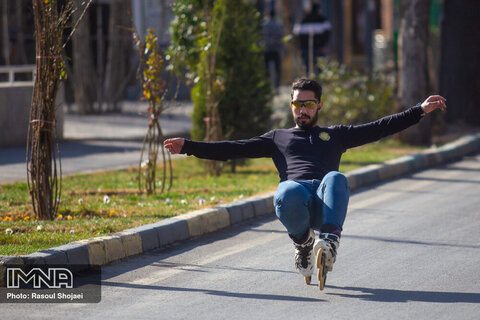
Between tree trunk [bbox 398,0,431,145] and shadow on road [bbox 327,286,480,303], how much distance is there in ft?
30.3

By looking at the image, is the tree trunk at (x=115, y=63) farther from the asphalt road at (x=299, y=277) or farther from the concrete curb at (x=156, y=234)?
the asphalt road at (x=299, y=277)

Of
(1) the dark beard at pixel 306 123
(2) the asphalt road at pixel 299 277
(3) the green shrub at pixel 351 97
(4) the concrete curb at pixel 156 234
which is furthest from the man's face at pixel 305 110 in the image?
(3) the green shrub at pixel 351 97

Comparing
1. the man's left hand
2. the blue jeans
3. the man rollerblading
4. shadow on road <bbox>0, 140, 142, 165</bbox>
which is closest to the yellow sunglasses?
the man rollerblading

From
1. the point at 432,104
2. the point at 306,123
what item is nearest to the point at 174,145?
the point at 306,123

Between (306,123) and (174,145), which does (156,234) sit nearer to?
(174,145)

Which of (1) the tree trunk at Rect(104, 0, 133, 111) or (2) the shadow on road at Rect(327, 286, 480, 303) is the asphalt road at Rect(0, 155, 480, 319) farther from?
(1) the tree trunk at Rect(104, 0, 133, 111)

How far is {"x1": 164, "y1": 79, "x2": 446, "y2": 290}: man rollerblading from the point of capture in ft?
18.9

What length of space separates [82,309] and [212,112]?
20.0ft

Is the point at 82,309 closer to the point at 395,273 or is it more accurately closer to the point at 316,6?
the point at 395,273

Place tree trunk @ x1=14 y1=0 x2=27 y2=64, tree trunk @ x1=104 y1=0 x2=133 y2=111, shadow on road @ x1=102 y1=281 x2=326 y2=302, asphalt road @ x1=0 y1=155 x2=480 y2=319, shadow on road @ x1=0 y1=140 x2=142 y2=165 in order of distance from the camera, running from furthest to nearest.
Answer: tree trunk @ x1=104 y1=0 x2=133 y2=111, tree trunk @ x1=14 y1=0 x2=27 y2=64, shadow on road @ x1=0 y1=140 x2=142 y2=165, shadow on road @ x1=102 y1=281 x2=326 y2=302, asphalt road @ x1=0 y1=155 x2=480 y2=319

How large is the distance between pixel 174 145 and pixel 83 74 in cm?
1313

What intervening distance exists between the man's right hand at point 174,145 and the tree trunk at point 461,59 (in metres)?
13.4

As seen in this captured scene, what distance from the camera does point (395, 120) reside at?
608 centimetres

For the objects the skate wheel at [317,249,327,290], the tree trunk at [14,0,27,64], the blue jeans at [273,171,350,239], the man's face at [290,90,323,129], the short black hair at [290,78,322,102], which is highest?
the tree trunk at [14,0,27,64]
